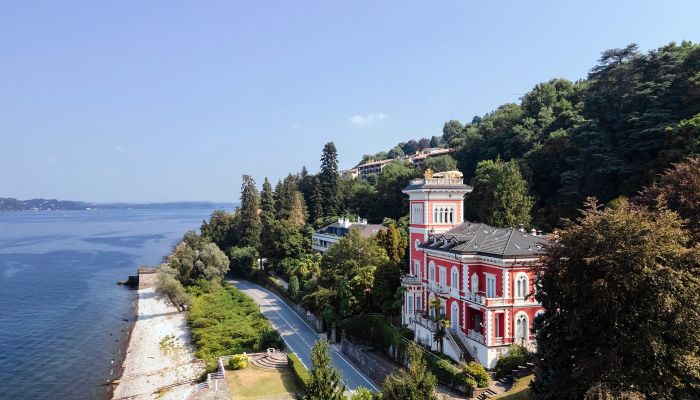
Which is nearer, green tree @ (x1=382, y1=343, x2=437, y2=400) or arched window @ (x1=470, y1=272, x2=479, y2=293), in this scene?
green tree @ (x1=382, y1=343, x2=437, y2=400)

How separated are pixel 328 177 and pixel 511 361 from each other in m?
64.1

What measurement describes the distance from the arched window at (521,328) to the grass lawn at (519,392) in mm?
3459

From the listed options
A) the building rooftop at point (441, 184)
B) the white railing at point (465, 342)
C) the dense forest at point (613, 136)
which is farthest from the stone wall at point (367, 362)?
the dense forest at point (613, 136)

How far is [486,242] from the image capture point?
31.9 metres

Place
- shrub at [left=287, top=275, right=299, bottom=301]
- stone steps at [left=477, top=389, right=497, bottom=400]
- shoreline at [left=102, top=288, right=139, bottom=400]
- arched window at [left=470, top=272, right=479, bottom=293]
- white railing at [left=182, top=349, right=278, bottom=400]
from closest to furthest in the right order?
stone steps at [left=477, top=389, right=497, bottom=400] < arched window at [left=470, top=272, right=479, bottom=293] < white railing at [left=182, top=349, right=278, bottom=400] < shoreline at [left=102, top=288, right=139, bottom=400] < shrub at [left=287, top=275, right=299, bottom=301]

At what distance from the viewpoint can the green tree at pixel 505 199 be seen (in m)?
48.1

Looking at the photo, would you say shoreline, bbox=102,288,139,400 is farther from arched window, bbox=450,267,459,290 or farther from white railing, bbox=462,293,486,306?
white railing, bbox=462,293,486,306

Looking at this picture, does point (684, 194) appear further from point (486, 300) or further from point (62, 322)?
point (62, 322)

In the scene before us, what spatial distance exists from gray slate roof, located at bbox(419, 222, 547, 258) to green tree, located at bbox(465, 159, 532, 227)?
12.9 metres

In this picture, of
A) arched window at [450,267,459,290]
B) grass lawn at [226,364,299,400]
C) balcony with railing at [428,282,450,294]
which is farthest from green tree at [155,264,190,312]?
arched window at [450,267,459,290]

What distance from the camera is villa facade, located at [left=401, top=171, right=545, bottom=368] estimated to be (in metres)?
A: 29.2

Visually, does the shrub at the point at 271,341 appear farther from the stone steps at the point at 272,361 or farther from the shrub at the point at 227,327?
the stone steps at the point at 272,361

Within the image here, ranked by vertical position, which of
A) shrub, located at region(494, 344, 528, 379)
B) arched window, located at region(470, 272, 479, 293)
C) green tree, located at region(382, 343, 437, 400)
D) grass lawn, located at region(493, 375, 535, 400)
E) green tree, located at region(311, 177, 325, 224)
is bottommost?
grass lawn, located at region(493, 375, 535, 400)

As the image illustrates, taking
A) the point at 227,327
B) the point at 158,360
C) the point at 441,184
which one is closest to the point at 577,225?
the point at 441,184
